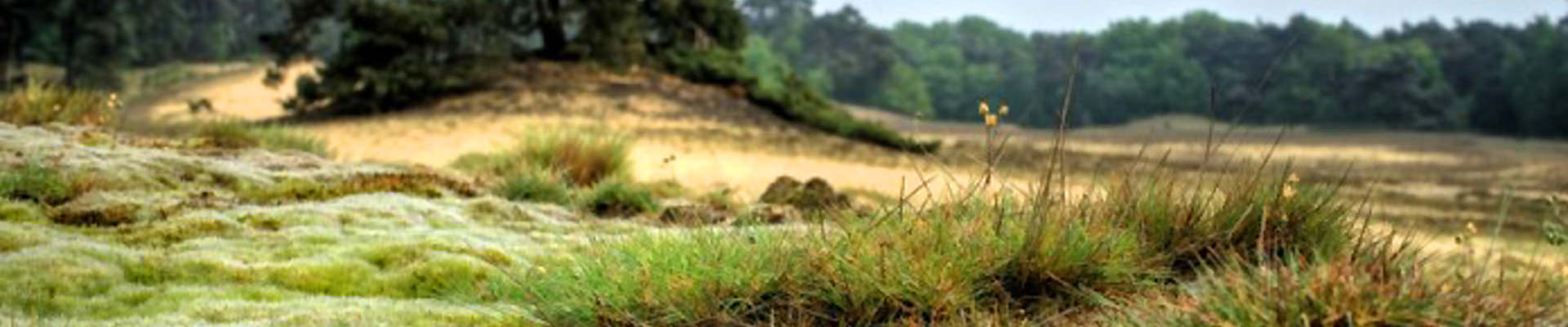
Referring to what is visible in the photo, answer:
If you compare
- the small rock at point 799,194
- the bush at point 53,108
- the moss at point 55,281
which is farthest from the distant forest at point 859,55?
the bush at point 53,108

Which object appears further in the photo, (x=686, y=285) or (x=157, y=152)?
(x=157, y=152)

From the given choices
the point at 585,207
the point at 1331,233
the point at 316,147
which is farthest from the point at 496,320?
the point at 316,147

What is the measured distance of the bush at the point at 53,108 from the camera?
13070 millimetres

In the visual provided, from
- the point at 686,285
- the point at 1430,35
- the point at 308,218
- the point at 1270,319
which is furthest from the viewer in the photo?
the point at 1430,35

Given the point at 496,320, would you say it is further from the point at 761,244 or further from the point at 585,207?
the point at 585,207

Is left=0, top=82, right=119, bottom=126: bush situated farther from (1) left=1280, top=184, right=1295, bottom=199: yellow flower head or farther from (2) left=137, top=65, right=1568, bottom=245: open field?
(1) left=1280, top=184, right=1295, bottom=199: yellow flower head

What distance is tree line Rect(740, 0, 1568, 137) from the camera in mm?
58188

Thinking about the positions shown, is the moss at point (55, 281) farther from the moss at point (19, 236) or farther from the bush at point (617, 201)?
the bush at point (617, 201)

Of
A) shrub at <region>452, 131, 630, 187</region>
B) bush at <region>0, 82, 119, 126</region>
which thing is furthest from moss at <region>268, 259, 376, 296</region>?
bush at <region>0, 82, 119, 126</region>

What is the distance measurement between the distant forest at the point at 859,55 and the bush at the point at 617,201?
333 cm

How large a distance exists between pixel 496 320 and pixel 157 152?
6.00 m

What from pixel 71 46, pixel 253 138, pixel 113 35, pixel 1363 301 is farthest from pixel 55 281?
pixel 71 46

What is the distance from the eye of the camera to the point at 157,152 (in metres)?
10.2

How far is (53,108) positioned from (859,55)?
7325 cm
